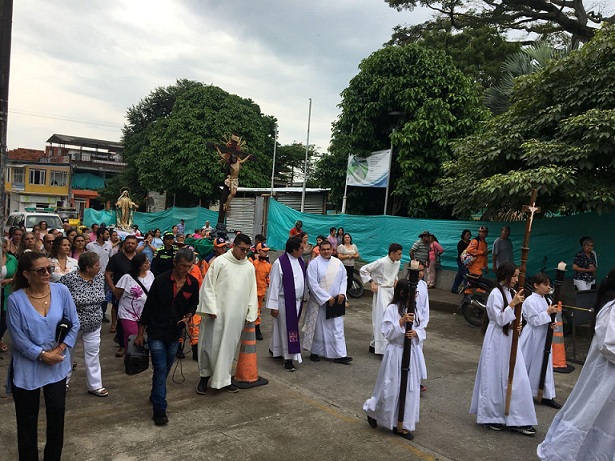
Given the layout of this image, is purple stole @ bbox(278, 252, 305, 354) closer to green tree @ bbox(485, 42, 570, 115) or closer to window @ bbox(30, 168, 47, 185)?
green tree @ bbox(485, 42, 570, 115)

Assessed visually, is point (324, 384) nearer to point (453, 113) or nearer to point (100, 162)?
point (453, 113)

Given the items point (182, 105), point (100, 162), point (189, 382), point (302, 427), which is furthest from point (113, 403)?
point (100, 162)

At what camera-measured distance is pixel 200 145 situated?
1101 inches

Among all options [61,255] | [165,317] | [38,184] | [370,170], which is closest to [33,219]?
[370,170]

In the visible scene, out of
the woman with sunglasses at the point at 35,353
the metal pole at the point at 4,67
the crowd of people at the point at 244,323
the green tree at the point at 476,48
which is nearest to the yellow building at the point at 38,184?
the green tree at the point at 476,48

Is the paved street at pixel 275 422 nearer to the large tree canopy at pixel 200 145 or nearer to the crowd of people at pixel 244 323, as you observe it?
the crowd of people at pixel 244 323

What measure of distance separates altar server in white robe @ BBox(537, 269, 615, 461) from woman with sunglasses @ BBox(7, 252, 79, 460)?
12.1 feet

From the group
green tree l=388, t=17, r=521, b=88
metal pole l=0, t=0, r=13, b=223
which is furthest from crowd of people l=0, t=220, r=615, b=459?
green tree l=388, t=17, r=521, b=88

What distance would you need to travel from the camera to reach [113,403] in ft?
17.2

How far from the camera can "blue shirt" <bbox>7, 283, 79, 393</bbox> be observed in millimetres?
3502

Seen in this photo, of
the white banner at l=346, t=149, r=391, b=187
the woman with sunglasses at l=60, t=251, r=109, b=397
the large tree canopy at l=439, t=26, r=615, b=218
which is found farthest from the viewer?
the white banner at l=346, t=149, r=391, b=187

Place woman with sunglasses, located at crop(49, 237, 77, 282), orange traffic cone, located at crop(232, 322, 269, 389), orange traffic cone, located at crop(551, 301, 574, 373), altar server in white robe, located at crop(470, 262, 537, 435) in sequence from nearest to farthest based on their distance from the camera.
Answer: altar server in white robe, located at crop(470, 262, 537, 435) < orange traffic cone, located at crop(232, 322, 269, 389) < woman with sunglasses, located at crop(49, 237, 77, 282) < orange traffic cone, located at crop(551, 301, 574, 373)

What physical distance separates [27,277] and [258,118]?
1143 inches

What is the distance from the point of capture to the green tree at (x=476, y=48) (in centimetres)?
2041
